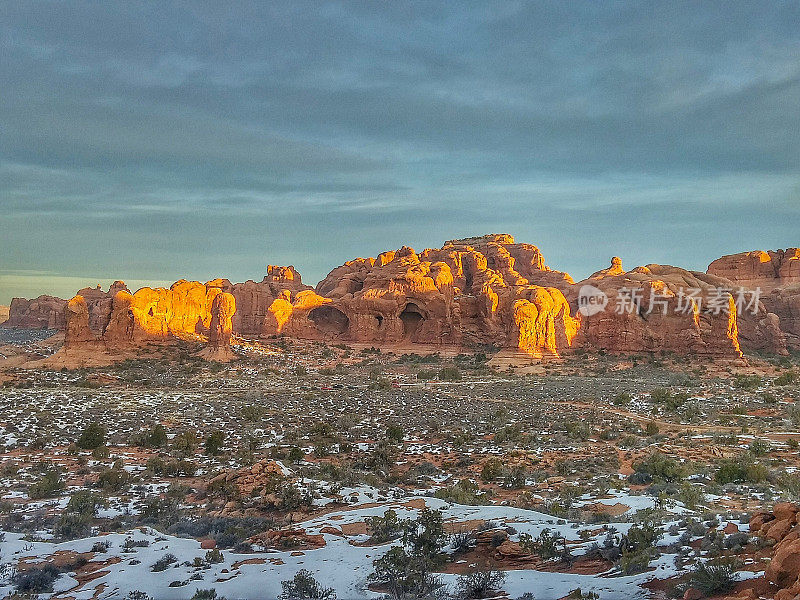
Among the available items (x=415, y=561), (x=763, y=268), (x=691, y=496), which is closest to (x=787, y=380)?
(x=691, y=496)

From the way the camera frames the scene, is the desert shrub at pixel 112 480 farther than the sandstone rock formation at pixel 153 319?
No

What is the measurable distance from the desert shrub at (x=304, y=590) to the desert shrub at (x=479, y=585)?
1517 mm

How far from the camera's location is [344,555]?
26.3ft

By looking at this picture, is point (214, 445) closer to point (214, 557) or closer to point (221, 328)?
point (214, 557)

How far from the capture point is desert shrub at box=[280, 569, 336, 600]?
6441 mm

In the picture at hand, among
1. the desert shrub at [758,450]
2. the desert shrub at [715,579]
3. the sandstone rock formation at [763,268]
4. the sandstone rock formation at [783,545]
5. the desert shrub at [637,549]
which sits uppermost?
the sandstone rock formation at [763,268]

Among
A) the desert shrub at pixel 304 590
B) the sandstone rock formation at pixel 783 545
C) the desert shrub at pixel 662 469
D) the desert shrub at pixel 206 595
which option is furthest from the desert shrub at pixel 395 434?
the sandstone rock formation at pixel 783 545

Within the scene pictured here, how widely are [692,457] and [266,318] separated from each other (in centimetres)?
4688

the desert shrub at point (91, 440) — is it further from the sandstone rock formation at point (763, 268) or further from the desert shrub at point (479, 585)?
the sandstone rock formation at point (763, 268)

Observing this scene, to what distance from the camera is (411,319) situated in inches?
2375

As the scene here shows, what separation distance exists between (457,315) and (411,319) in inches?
204


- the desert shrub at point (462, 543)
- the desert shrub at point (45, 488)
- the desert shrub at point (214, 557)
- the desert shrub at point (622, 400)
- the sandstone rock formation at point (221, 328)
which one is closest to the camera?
the desert shrub at point (214, 557)

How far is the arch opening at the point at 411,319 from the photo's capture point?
58581 mm

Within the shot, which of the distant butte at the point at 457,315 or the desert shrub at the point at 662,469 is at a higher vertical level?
the distant butte at the point at 457,315
